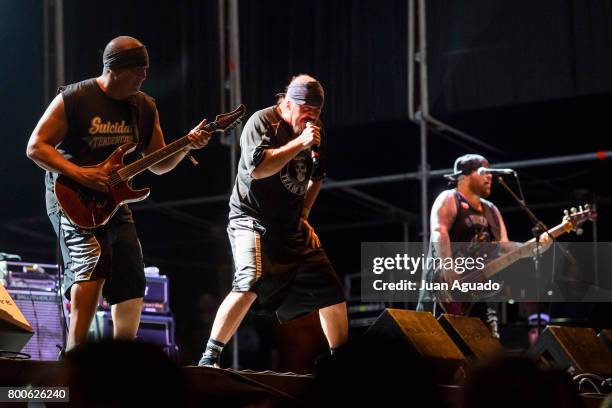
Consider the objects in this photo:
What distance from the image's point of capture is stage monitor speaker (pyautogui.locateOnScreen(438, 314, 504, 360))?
6.67 meters

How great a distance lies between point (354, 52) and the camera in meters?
10.7

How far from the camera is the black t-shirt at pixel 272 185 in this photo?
19.1ft

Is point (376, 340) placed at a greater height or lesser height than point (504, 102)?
lesser

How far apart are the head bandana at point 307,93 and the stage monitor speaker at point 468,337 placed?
1837mm

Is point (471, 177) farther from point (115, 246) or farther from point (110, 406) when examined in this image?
point (110, 406)

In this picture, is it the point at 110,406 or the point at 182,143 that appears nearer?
the point at 110,406

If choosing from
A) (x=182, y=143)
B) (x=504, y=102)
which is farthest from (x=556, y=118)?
(x=182, y=143)

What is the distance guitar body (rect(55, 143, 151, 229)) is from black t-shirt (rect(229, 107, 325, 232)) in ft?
2.99

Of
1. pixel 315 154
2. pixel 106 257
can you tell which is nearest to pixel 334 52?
pixel 315 154

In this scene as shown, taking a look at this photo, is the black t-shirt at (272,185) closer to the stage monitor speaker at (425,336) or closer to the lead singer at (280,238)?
the lead singer at (280,238)

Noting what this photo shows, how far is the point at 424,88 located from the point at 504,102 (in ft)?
2.55

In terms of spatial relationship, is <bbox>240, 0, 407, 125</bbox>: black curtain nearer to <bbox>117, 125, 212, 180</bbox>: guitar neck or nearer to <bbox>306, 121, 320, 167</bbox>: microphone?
<bbox>306, 121, 320, 167</bbox>: microphone

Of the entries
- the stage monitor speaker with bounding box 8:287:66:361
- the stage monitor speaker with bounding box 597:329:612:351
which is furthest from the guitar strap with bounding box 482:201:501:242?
the stage monitor speaker with bounding box 8:287:66:361

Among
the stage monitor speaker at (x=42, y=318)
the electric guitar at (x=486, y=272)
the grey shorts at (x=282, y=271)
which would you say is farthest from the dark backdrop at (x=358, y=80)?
the grey shorts at (x=282, y=271)
